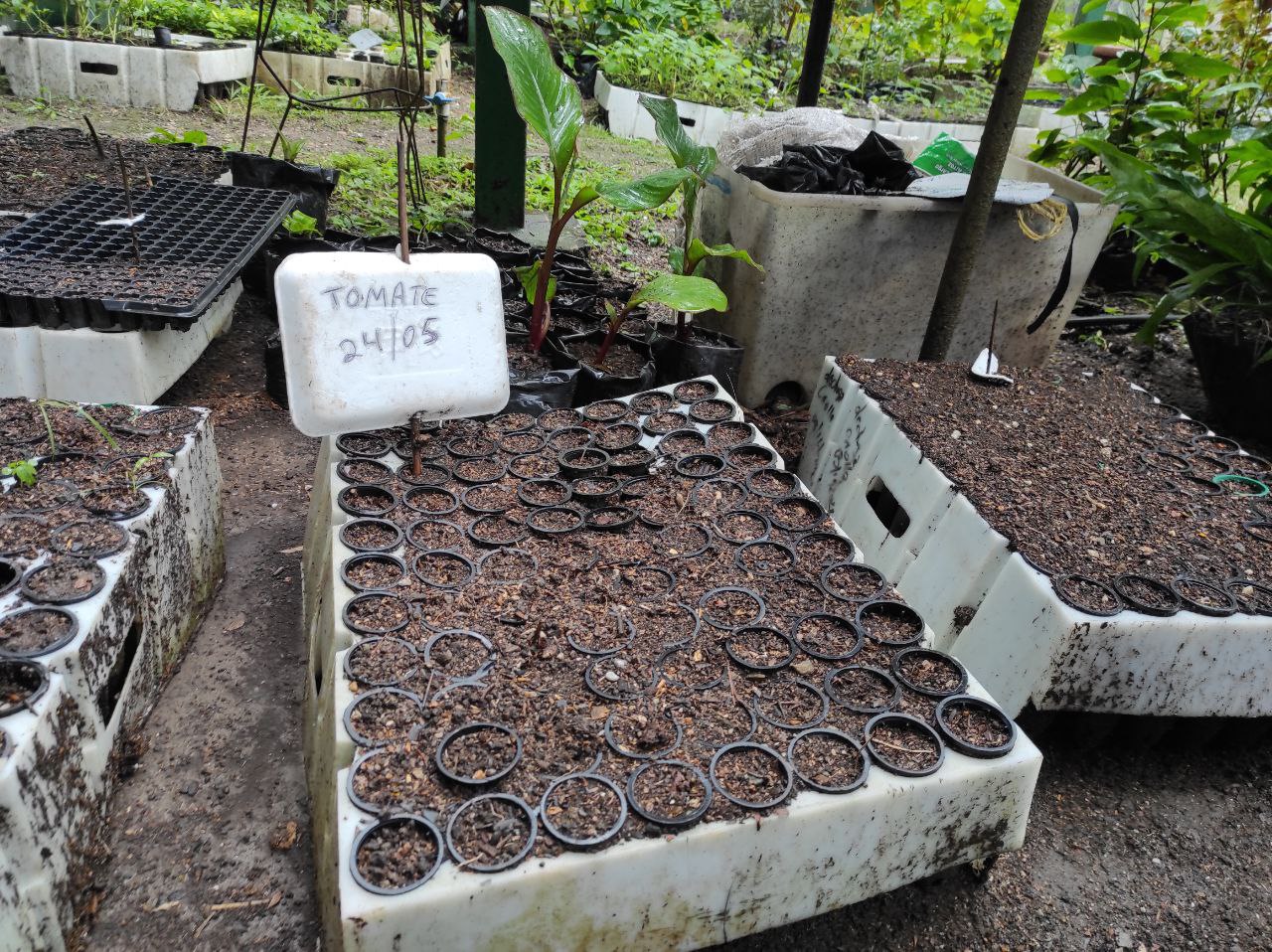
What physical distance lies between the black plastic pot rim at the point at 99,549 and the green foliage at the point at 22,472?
0.18 m

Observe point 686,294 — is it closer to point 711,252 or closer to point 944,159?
point 711,252

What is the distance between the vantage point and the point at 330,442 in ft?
6.18

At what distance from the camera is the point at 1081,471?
2137 millimetres

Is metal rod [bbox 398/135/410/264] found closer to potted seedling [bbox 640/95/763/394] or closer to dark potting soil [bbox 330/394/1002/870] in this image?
dark potting soil [bbox 330/394/1002/870]

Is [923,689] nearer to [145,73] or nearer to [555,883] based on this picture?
[555,883]

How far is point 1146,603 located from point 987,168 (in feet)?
4.63

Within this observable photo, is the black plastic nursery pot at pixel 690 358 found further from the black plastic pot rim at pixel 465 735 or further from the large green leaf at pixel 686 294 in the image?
the black plastic pot rim at pixel 465 735

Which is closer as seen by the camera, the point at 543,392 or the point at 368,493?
the point at 368,493

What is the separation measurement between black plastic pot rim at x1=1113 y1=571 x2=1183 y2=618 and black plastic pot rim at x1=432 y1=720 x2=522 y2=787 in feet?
3.94

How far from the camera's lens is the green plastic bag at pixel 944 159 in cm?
337

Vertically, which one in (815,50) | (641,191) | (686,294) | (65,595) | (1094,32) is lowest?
(65,595)

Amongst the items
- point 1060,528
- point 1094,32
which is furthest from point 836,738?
point 1094,32

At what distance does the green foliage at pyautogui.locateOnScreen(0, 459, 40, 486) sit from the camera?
5.37 ft

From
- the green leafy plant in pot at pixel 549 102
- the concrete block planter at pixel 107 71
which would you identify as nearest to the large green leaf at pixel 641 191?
the green leafy plant in pot at pixel 549 102
